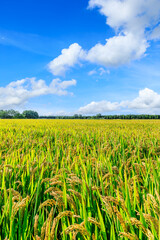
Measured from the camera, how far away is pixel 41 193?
227 centimetres

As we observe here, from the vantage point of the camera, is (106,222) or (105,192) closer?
(106,222)

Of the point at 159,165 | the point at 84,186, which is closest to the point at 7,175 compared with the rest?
the point at 84,186

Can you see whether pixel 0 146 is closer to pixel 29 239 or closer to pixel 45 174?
pixel 45 174

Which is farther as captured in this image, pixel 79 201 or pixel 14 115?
pixel 14 115

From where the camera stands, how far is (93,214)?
1761 millimetres

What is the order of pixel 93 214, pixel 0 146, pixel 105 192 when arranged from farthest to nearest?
pixel 0 146, pixel 105 192, pixel 93 214

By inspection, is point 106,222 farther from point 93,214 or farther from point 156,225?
point 156,225

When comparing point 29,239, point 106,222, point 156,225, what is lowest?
point 29,239

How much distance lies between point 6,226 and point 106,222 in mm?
939

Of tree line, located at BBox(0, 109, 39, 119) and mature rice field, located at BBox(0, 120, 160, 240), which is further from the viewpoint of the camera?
tree line, located at BBox(0, 109, 39, 119)

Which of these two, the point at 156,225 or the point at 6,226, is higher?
the point at 156,225

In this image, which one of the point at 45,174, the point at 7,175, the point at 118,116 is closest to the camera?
the point at 7,175

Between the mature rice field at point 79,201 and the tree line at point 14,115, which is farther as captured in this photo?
the tree line at point 14,115

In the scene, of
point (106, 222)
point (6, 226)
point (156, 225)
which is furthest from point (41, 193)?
point (156, 225)
